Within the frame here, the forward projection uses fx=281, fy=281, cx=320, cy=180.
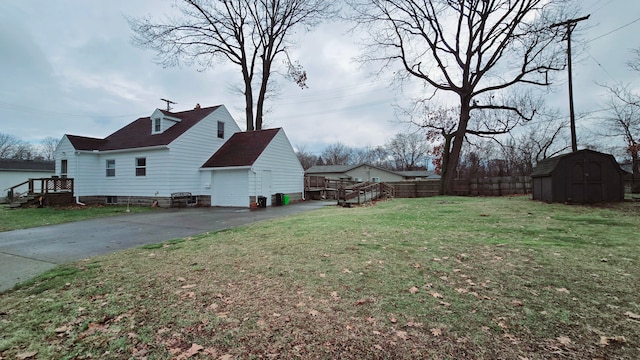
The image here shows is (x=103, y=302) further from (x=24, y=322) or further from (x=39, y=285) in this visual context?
(x=39, y=285)

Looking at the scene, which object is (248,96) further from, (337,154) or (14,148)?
(14,148)

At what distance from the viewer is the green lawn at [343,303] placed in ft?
7.69

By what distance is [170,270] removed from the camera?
438 centimetres

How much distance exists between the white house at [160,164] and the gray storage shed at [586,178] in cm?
1466

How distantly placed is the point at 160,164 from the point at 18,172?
24655mm

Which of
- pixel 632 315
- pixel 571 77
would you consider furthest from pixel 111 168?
pixel 571 77

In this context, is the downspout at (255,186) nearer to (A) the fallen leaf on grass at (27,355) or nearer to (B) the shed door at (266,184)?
Answer: (B) the shed door at (266,184)

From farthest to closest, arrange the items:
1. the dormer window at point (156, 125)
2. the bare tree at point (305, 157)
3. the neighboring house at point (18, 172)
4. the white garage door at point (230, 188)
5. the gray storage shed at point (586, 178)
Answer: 1. the bare tree at point (305, 157)
2. the neighboring house at point (18, 172)
3. the dormer window at point (156, 125)
4. the white garage door at point (230, 188)
5. the gray storage shed at point (586, 178)

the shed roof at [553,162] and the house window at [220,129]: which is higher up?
the house window at [220,129]

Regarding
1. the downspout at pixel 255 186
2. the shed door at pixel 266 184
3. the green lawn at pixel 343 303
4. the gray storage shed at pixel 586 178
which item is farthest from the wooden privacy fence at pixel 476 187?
the green lawn at pixel 343 303

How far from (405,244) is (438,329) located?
3.03 meters

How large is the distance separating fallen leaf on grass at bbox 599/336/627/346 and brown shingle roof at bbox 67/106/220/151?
59.5 feet

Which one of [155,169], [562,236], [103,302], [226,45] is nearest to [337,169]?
[226,45]

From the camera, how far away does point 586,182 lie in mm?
11938
